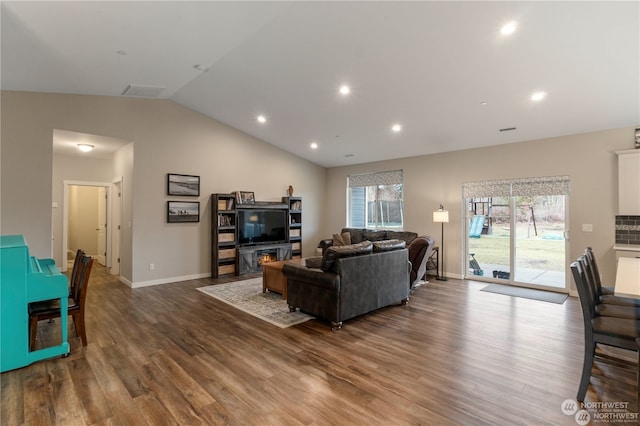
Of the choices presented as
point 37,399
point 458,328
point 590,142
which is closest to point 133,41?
point 37,399

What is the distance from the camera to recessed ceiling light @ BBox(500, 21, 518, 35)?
2975mm

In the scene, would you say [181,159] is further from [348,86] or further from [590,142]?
[590,142]

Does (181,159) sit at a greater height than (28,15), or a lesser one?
lesser

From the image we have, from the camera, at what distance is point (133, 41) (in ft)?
11.3

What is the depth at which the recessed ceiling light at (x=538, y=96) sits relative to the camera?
412 centimetres

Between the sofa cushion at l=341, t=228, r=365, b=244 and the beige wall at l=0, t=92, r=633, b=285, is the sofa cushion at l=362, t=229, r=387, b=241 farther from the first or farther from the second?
the beige wall at l=0, t=92, r=633, b=285

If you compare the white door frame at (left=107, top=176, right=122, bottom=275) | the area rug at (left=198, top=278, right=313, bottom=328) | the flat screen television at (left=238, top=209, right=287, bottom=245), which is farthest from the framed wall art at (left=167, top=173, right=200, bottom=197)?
the area rug at (left=198, top=278, right=313, bottom=328)

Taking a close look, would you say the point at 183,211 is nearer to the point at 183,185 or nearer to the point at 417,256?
the point at 183,185

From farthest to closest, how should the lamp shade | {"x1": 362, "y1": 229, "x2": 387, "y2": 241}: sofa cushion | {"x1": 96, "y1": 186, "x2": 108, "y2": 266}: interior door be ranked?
{"x1": 96, "y1": 186, "x2": 108, "y2": 266}: interior door, {"x1": 362, "y1": 229, "x2": 387, "y2": 241}: sofa cushion, the lamp shade

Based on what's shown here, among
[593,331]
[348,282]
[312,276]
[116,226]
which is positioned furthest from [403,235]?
[116,226]

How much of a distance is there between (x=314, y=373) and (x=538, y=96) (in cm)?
457

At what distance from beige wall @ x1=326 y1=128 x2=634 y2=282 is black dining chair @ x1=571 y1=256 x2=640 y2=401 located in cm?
337

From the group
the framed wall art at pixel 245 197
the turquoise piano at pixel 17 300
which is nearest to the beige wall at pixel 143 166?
the framed wall art at pixel 245 197

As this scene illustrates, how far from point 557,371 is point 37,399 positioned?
14.0ft
